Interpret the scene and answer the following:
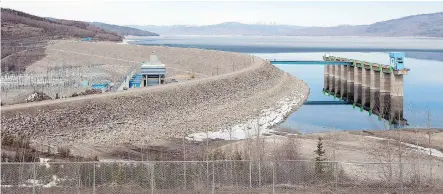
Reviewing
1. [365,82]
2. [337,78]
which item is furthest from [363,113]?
[337,78]

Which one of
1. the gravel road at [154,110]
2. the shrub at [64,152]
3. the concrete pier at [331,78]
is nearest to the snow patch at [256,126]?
the gravel road at [154,110]

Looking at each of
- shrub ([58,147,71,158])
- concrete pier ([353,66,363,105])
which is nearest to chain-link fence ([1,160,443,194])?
shrub ([58,147,71,158])

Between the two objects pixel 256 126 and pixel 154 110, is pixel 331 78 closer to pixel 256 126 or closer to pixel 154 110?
pixel 256 126

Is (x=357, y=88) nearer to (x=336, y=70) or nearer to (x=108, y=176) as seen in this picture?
(x=336, y=70)

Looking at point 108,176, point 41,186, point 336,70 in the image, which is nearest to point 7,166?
point 41,186

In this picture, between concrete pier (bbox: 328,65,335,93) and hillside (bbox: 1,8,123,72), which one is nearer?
concrete pier (bbox: 328,65,335,93)

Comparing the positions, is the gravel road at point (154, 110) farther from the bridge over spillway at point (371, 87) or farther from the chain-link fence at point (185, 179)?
the chain-link fence at point (185, 179)

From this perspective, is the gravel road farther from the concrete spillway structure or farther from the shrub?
the concrete spillway structure
